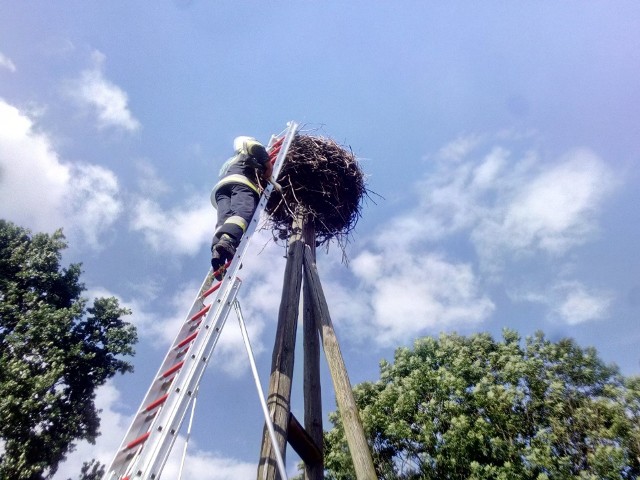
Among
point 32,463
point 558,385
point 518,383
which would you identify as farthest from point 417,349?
point 32,463

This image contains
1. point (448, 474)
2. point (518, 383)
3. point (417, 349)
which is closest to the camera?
point (448, 474)

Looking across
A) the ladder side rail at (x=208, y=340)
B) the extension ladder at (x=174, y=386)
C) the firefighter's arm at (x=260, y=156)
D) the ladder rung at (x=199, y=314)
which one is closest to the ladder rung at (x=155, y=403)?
the extension ladder at (x=174, y=386)

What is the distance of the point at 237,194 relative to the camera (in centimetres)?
445

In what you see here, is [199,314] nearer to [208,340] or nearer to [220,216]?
[208,340]

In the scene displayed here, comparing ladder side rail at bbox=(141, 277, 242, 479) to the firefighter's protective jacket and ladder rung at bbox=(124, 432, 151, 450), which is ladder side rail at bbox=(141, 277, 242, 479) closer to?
ladder rung at bbox=(124, 432, 151, 450)

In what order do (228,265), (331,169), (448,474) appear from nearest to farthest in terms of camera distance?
(228,265), (331,169), (448,474)

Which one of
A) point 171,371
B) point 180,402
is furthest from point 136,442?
point 171,371

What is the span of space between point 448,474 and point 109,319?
8.93 metres

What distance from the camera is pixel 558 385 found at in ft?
27.1

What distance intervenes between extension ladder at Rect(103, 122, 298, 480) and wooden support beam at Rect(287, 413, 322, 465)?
1051mm

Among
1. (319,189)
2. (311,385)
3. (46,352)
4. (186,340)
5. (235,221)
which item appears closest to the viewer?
(186,340)

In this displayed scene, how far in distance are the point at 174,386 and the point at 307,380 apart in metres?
1.81

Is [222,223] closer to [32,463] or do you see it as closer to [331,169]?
[331,169]

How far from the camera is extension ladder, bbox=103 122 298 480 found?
91.7 inches
